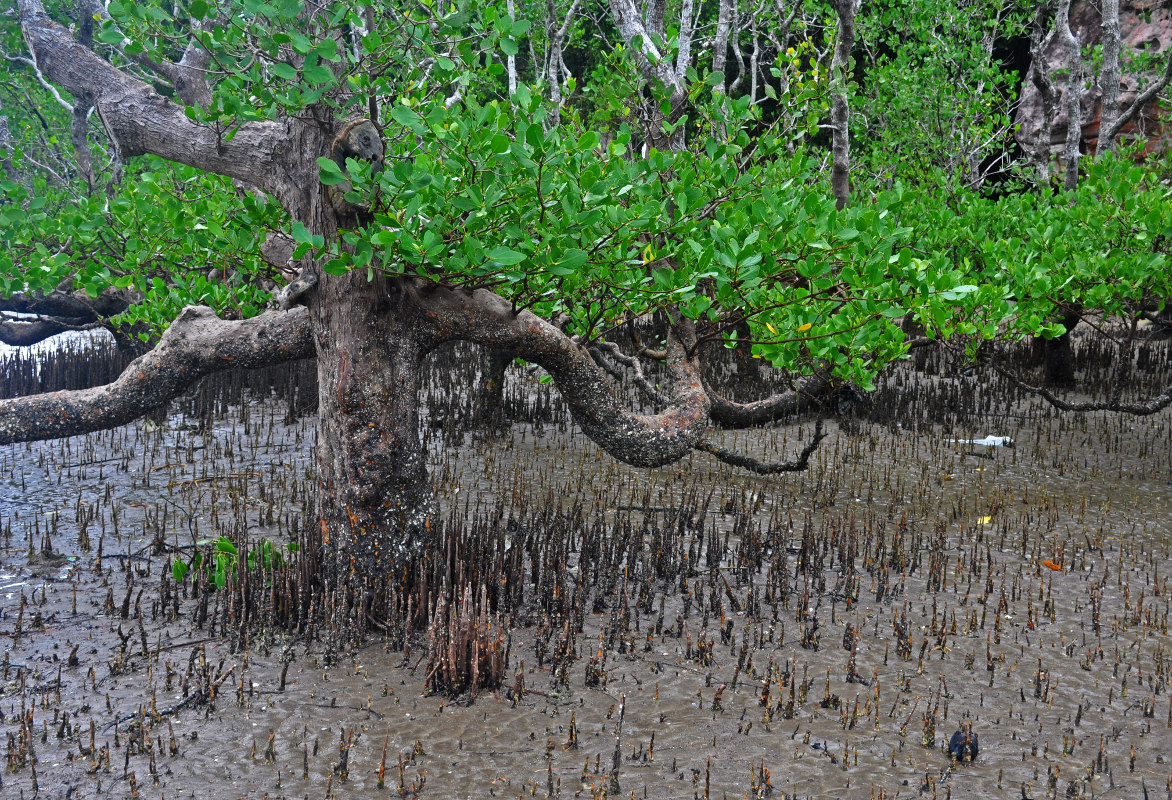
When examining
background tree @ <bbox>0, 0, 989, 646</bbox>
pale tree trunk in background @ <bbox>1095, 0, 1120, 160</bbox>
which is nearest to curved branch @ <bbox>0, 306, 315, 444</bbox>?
background tree @ <bbox>0, 0, 989, 646</bbox>

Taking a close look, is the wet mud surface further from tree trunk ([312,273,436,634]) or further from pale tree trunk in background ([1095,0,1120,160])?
pale tree trunk in background ([1095,0,1120,160])

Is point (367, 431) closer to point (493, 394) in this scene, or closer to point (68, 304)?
point (493, 394)

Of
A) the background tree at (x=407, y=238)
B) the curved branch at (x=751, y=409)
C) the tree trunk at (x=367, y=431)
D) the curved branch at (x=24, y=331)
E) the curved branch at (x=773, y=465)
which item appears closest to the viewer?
the background tree at (x=407, y=238)

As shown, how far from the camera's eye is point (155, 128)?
402 centimetres

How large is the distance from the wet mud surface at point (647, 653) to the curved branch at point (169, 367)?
824mm

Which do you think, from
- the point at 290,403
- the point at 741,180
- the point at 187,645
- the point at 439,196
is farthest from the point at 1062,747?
the point at 290,403

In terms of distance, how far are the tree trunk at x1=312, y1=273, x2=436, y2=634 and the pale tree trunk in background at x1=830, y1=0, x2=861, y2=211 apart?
3912 millimetres

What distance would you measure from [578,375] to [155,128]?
223 centimetres

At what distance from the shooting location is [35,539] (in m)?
5.29

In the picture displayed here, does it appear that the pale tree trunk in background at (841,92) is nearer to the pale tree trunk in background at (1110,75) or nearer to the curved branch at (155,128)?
the pale tree trunk in background at (1110,75)

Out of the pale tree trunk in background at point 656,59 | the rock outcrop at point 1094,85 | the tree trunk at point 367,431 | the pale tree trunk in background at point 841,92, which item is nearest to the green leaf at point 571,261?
the tree trunk at point 367,431

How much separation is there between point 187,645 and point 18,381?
7.97 metres

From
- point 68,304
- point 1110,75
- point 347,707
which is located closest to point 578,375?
point 347,707

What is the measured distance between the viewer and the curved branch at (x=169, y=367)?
4227 mm
